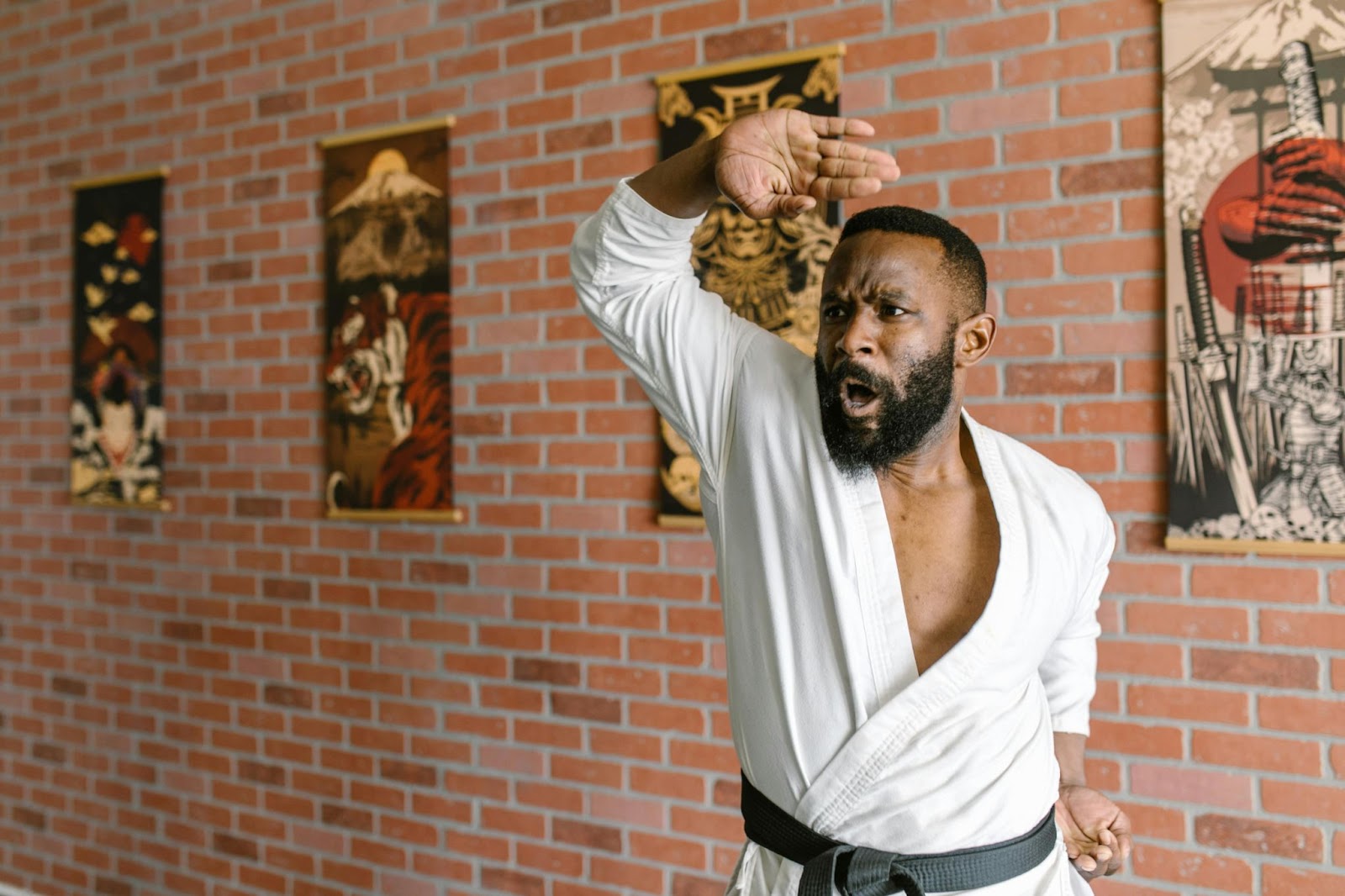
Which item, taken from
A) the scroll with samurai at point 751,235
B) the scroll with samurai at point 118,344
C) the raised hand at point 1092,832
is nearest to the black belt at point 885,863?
the raised hand at point 1092,832

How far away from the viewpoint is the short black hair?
1.31 metres

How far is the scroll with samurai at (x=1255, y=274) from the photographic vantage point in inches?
65.0

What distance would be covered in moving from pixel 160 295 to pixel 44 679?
132 cm

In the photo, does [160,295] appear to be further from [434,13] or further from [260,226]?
[434,13]

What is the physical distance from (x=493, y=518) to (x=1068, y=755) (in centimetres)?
143

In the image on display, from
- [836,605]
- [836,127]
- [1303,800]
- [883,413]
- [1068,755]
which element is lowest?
[1303,800]

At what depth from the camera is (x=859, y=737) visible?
121 centimetres

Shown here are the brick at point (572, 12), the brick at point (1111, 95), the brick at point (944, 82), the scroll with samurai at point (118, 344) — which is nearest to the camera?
the brick at point (1111, 95)

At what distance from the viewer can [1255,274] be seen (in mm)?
1699

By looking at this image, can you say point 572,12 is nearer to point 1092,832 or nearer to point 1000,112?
point 1000,112

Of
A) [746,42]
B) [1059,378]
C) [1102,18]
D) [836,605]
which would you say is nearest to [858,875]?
[836,605]

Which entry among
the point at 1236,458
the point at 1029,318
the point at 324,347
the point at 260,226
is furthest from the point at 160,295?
the point at 1236,458

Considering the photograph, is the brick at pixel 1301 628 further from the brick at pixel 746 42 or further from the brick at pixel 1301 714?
the brick at pixel 746 42

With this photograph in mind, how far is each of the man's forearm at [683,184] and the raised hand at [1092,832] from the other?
1.00 meters
